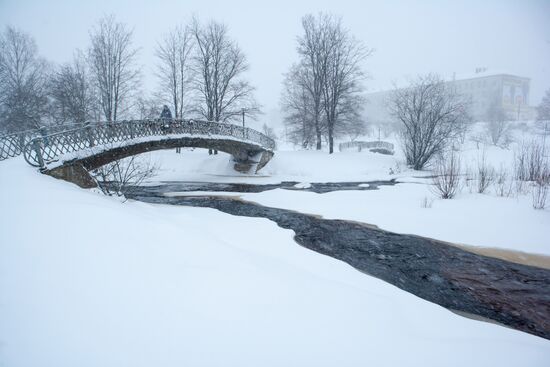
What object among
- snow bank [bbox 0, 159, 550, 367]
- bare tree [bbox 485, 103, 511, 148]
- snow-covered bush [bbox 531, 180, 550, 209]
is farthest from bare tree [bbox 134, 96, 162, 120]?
bare tree [bbox 485, 103, 511, 148]

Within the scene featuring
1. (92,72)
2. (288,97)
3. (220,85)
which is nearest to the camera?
(92,72)

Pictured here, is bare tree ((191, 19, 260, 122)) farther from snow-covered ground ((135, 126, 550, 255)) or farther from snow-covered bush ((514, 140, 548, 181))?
snow-covered bush ((514, 140, 548, 181))

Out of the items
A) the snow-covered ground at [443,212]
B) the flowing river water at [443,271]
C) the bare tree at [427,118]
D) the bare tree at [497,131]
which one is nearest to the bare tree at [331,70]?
the bare tree at [427,118]

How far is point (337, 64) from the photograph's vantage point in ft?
105

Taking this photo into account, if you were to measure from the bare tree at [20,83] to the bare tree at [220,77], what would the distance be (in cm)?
1487

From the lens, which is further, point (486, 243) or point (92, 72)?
point (92, 72)

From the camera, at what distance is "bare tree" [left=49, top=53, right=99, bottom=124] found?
Result: 84.0 feet

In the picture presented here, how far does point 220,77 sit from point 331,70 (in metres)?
→ 12.9

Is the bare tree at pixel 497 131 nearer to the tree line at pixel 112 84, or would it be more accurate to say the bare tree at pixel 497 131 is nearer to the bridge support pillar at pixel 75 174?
the tree line at pixel 112 84

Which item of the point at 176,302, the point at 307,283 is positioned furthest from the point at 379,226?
the point at 176,302

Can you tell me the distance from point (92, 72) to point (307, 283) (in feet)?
108

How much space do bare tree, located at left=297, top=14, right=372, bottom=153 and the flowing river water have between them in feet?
76.1

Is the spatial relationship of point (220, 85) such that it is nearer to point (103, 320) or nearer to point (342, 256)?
point (342, 256)

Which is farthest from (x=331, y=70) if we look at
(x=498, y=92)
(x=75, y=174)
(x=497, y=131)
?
(x=498, y=92)
